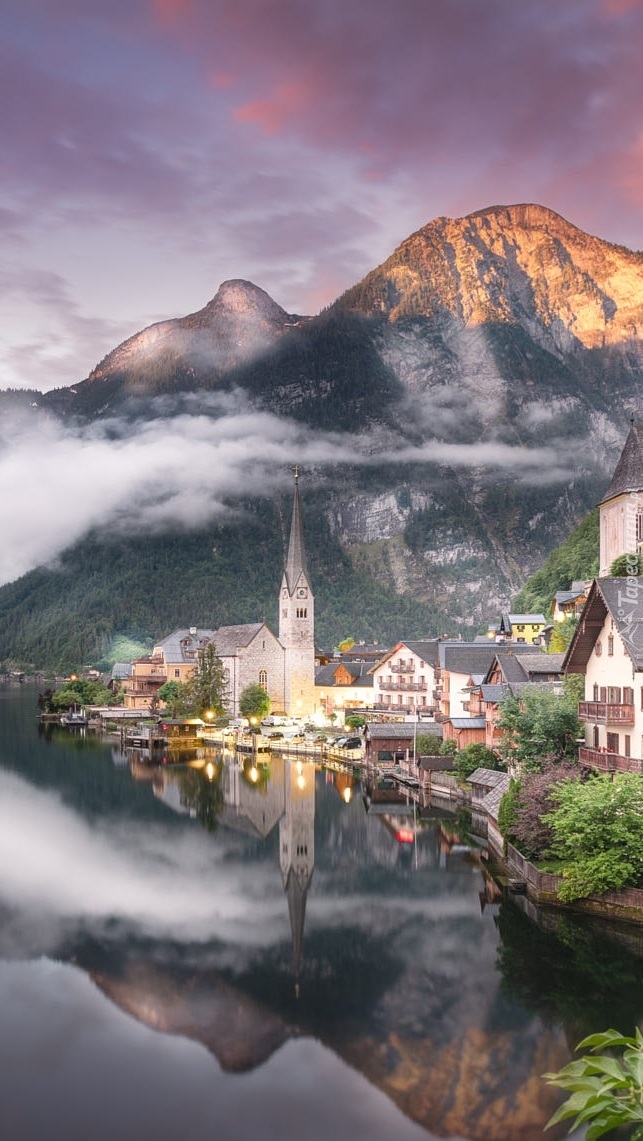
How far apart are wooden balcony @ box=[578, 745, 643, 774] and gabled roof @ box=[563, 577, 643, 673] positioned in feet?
12.2

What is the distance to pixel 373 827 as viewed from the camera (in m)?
53.6

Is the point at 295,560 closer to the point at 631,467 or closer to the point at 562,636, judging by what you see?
the point at 562,636

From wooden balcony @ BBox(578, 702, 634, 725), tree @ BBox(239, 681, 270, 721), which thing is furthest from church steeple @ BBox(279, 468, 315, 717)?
wooden balcony @ BBox(578, 702, 634, 725)

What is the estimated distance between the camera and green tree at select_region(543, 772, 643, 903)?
104ft

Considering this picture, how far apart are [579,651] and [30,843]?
31563 millimetres

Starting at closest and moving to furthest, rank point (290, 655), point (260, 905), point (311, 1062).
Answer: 1. point (311, 1062)
2. point (260, 905)
3. point (290, 655)

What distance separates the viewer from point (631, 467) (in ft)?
235

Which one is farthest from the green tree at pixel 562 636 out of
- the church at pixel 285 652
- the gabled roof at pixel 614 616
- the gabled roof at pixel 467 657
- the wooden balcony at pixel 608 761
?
the church at pixel 285 652

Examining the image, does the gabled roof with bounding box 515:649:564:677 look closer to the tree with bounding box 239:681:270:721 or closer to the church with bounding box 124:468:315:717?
the tree with bounding box 239:681:270:721

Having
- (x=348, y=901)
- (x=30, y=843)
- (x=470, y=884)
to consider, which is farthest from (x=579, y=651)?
(x=30, y=843)

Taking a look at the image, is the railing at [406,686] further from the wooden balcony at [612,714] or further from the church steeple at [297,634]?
the wooden balcony at [612,714]

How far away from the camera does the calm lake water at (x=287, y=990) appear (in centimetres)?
2155

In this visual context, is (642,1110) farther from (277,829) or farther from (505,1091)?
(277,829)

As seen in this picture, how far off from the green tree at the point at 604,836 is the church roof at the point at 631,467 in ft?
137
